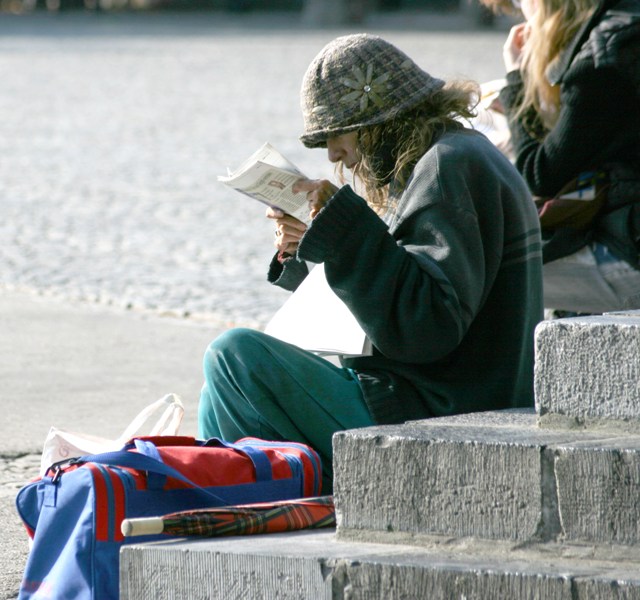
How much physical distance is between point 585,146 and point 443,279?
64.5 inches

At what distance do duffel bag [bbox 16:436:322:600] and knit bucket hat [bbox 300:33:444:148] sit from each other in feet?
2.55

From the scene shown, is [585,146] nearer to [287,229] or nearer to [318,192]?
[287,229]

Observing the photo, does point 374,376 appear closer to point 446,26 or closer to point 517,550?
point 517,550

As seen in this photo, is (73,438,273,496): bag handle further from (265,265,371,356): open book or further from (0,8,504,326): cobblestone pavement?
(0,8,504,326): cobblestone pavement

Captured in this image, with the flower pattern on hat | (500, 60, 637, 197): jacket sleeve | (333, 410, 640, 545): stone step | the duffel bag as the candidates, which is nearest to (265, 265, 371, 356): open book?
the duffel bag

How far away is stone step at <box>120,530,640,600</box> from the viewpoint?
7.88 ft

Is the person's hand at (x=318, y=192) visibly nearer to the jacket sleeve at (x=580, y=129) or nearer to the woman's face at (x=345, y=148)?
the woman's face at (x=345, y=148)

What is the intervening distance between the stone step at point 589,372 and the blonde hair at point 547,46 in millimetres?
2037

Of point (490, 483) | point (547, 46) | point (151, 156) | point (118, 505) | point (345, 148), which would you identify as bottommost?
point (151, 156)

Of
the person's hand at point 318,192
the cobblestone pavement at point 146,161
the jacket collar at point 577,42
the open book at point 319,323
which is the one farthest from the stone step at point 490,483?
the jacket collar at point 577,42

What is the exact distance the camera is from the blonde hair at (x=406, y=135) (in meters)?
3.31

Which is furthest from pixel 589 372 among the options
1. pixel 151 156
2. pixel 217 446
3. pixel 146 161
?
pixel 151 156

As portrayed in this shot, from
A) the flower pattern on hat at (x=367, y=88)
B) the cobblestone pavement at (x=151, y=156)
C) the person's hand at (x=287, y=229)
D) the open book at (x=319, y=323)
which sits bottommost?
the cobblestone pavement at (x=151, y=156)

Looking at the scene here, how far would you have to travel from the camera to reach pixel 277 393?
333cm
